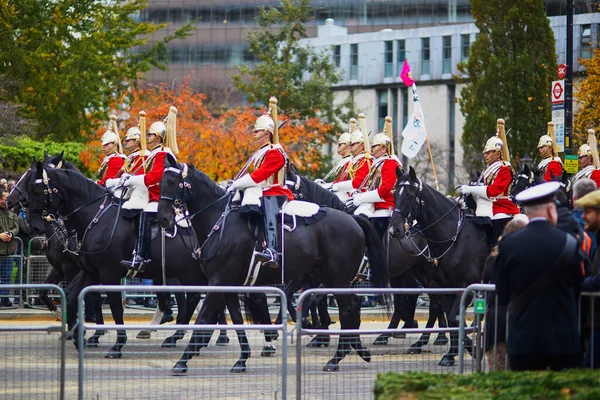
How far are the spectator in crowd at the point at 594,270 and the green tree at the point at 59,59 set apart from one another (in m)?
23.5

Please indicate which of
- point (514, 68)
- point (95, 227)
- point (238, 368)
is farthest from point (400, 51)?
point (238, 368)

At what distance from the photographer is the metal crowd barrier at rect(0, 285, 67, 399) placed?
397 inches

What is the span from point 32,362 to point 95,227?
6704mm

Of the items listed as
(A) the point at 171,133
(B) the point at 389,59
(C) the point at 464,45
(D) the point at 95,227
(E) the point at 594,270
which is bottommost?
(B) the point at 389,59

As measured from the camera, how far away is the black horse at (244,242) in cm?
1472

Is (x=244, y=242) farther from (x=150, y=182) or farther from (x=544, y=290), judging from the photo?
(x=544, y=290)

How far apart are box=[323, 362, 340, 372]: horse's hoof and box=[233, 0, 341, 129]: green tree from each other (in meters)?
32.5

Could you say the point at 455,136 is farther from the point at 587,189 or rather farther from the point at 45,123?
the point at 587,189

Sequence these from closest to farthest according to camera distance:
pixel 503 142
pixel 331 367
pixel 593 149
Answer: pixel 331 367 < pixel 503 142 < pixel 593 149

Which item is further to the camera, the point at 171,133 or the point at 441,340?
the point at 171,133

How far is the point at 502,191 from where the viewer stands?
693 inches

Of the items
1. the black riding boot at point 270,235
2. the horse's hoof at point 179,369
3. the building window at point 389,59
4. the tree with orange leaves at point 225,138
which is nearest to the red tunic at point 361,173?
the black riding boot at point 270,235

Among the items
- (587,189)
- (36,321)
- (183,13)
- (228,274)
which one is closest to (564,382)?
(587,189)

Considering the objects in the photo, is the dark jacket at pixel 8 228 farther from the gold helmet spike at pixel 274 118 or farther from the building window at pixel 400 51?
the building window at pixel 400 51
